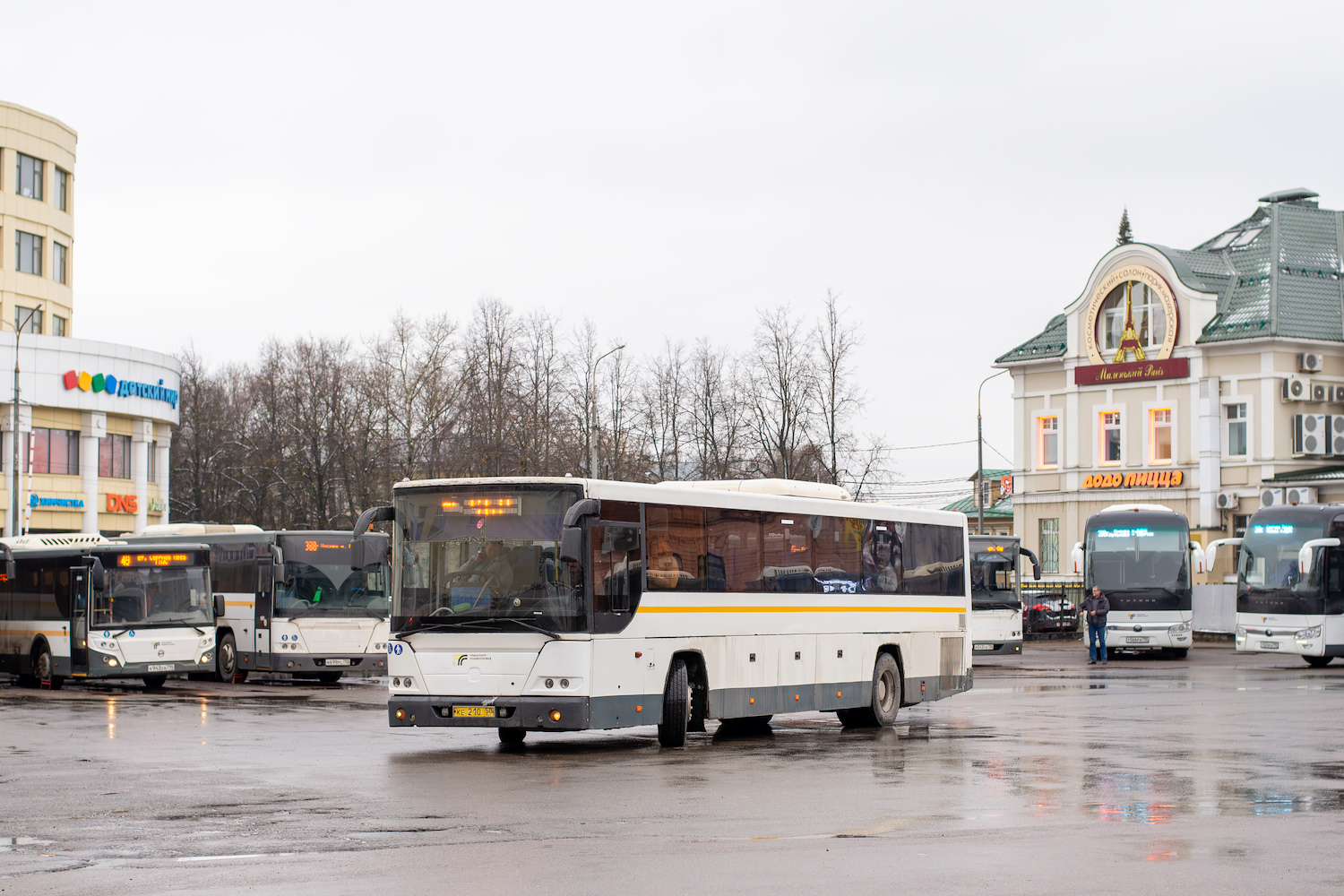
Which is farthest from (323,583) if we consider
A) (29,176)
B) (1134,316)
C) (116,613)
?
(29,176)

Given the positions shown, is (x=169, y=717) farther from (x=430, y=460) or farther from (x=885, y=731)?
(x=430, y=460)

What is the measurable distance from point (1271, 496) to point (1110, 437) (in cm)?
Answer: 784

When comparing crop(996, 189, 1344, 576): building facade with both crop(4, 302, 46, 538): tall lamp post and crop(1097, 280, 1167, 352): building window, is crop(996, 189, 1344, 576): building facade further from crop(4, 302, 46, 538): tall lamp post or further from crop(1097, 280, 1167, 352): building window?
crop(4, 302, 46, 538): tall lamp post

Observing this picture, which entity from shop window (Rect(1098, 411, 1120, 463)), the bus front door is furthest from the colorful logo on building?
shop window (Rect(1098, 411, 1120, 463))

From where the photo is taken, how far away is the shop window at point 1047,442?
69.6 m

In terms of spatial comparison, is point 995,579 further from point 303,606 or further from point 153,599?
point 153,599

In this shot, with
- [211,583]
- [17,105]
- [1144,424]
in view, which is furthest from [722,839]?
[17,105]

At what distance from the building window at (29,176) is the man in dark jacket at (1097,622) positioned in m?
49.0

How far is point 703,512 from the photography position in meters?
20.0

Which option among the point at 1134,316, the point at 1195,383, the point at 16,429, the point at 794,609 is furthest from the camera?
the point at 1134,316

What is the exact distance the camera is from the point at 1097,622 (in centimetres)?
4156

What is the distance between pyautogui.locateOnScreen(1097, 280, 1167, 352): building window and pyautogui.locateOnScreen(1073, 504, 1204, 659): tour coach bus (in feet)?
72.7

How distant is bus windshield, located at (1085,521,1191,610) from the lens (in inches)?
1741

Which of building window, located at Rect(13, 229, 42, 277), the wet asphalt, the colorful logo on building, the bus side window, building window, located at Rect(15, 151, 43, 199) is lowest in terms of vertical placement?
the wet asphalt
